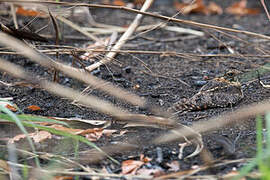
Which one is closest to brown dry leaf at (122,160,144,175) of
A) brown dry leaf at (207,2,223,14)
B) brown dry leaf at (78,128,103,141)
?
brown dry leaf at (78,128,103,141)

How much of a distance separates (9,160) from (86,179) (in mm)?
397

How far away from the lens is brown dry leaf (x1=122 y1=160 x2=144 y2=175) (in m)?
1.75

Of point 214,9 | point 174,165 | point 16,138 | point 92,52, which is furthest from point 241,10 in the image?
point 16,138

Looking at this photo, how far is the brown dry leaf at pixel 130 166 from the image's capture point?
68.7 inches

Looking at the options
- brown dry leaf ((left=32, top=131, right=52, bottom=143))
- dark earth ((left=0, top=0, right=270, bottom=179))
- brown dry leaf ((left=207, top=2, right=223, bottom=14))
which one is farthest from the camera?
brown dry leaf ((left=207, top=2, right=223, bottom=14))

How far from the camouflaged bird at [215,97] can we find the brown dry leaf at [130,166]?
0.61m

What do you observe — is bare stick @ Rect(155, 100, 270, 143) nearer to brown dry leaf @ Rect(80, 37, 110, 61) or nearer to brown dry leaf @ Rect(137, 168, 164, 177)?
brown dry leaf @ Rect(137, 168, 164, 177)

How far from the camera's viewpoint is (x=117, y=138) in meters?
2.04

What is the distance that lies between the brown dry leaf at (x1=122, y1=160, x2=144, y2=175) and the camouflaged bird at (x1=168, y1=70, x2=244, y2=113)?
2.01 feet

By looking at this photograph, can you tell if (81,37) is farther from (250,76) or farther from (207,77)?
(250,76)

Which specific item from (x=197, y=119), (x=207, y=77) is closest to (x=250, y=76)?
(x=207, y=77)

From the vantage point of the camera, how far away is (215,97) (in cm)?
238

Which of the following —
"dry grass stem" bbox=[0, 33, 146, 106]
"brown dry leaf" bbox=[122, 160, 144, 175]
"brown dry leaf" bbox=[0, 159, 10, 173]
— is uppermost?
"dry grass stem" bbox=[0, 33, 146, 106]

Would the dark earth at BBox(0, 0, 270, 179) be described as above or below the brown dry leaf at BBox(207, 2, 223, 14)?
below
